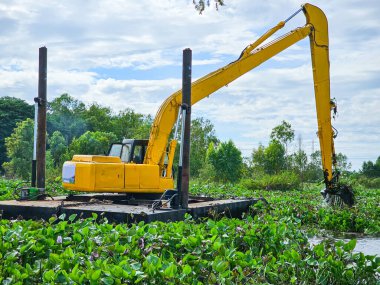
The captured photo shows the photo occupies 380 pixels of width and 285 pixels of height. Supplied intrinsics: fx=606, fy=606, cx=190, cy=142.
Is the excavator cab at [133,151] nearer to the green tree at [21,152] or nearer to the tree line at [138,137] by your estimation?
the tree line at [138,137]

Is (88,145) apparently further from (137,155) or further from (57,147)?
(137,155)

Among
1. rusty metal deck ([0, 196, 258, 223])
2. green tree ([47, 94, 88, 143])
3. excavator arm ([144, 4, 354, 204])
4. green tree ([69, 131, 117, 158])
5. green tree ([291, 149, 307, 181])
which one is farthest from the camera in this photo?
green tree ([47, 94, 88, 143])

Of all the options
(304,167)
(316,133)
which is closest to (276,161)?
(304,167)

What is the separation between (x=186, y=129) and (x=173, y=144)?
76.7 inches

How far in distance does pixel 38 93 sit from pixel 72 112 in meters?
47.3

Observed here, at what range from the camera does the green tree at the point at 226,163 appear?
35500mm

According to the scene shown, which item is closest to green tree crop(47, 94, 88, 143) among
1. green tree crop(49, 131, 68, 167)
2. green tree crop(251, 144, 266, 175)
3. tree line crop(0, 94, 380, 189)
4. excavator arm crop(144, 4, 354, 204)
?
tree line crop(0, 94, 380, 189)

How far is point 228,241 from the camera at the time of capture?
22.5ft

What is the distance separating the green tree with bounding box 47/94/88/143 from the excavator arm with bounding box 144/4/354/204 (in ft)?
140

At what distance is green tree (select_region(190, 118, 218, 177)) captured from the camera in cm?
4325

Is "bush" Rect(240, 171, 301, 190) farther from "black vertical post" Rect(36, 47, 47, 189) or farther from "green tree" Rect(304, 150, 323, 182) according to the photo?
"black vertical post" Rect(36, 47, 47, 189)

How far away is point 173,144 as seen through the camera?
13117 millimetres

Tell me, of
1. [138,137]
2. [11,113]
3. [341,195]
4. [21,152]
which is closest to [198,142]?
[138,137]

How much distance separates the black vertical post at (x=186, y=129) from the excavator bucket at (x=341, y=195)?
5921 mm
